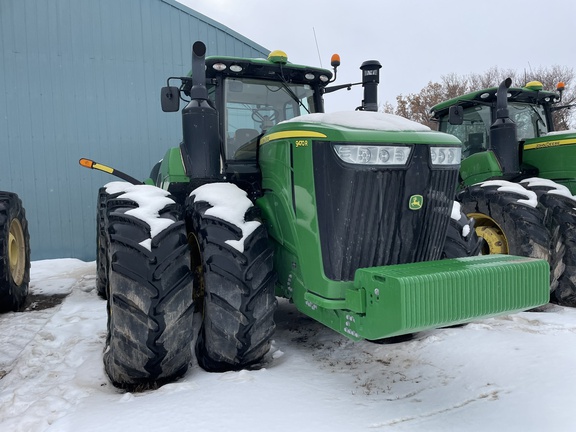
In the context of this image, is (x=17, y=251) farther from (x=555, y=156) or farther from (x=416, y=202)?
(x=555, y=156)

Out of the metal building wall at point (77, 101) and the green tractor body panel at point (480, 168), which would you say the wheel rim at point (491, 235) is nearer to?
the green tractor body panel at point (480, 168)

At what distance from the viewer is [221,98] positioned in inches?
156

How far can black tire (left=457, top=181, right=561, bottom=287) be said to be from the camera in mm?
4625

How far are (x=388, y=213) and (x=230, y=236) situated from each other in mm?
957

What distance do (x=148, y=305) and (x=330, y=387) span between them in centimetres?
118

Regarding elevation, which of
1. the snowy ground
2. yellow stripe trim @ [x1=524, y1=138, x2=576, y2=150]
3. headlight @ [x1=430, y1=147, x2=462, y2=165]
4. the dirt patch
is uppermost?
yellow stripe trim @ [x1=524, y1=138, x2=576, y2=150]

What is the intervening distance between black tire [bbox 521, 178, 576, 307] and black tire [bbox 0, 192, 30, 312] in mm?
5570

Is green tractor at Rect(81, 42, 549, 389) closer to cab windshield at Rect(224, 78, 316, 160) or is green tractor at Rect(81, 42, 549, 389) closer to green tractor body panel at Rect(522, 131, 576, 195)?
cab windshield at Rect(224, 78, 316, 160)

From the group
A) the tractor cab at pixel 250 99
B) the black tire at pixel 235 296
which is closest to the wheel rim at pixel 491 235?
the tractor cab at pixel 250 99

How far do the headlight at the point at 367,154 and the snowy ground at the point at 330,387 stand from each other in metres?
1.34

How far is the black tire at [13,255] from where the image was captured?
194 inches

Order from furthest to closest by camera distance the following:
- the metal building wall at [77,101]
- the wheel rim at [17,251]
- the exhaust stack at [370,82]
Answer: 1. the metal building wall at [77,101]
2. the wheel rim at [17,251]
3. the exhaust stack at [370,82]

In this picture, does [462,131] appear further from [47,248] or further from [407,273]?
[47,248]

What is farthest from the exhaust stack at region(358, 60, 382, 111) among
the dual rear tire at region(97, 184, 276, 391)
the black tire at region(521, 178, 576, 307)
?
the black tire at region(521, 178, 576, 307)
